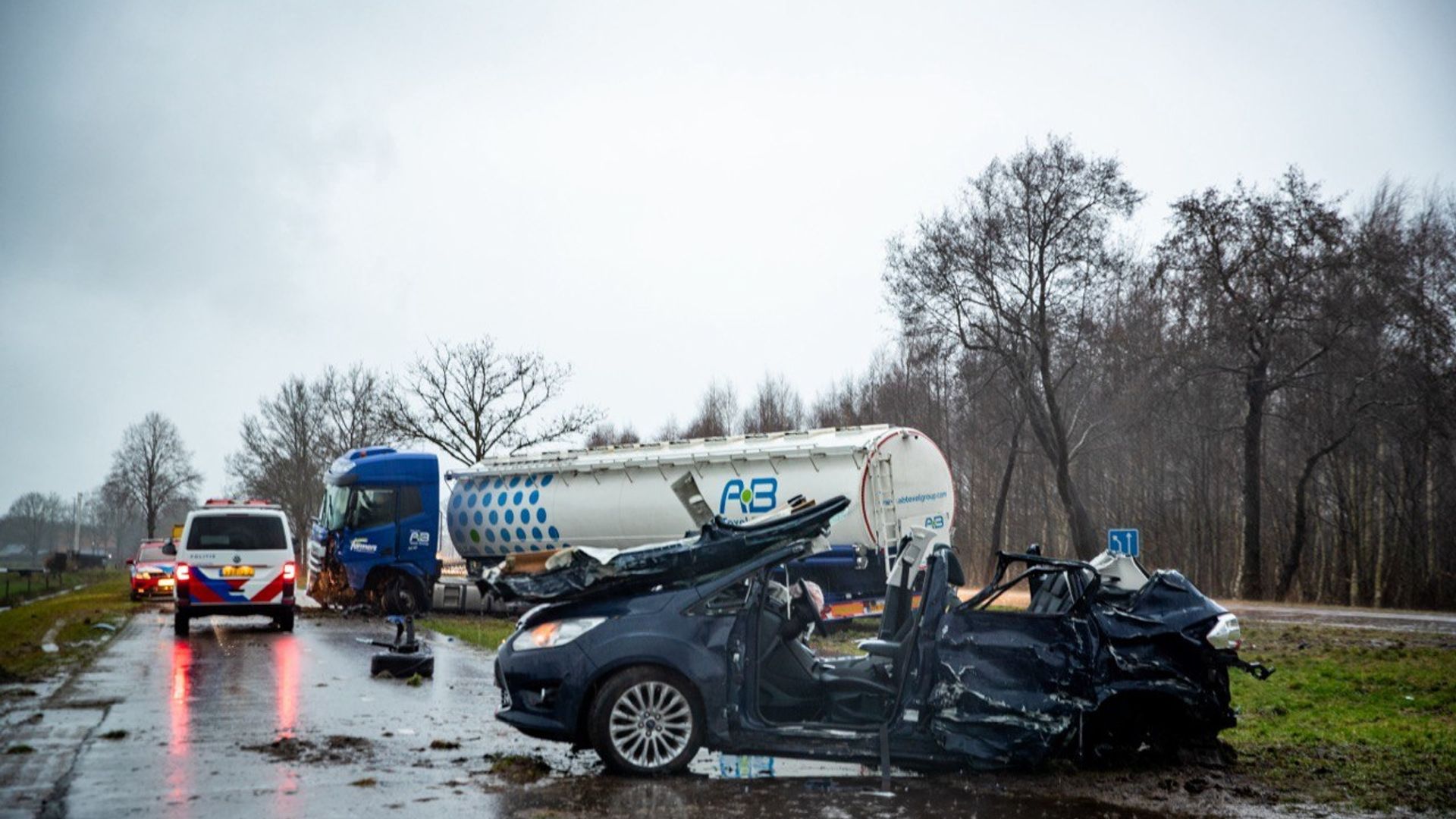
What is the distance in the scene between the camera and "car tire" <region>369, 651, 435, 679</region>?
47.6 feet

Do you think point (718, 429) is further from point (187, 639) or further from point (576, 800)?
point (576, 800)

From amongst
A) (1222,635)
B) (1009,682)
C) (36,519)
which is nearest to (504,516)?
(1009,682)

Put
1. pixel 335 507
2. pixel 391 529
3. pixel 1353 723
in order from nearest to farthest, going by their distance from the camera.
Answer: pixel 1353 723, pixel 391 529, pixel 335 507

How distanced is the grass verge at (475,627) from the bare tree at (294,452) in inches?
1422

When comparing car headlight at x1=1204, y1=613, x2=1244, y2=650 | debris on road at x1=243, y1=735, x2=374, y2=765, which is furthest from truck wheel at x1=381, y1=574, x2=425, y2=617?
car headlight at x1=1204, y1=613, x2=1244, y2=650

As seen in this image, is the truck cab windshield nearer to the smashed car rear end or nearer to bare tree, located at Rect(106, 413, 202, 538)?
the smashed car rear end

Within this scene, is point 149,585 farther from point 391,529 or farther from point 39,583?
point 39,583

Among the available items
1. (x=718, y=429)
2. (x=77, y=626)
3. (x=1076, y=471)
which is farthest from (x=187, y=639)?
(x=718, y=429)

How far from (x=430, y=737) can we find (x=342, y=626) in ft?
47.3

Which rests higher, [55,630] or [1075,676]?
[1075,676]

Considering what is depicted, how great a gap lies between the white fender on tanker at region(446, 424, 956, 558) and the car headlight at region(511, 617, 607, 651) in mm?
10681

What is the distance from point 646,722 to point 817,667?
1.26m

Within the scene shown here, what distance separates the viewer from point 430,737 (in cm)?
995

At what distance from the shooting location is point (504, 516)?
86.2 feet
